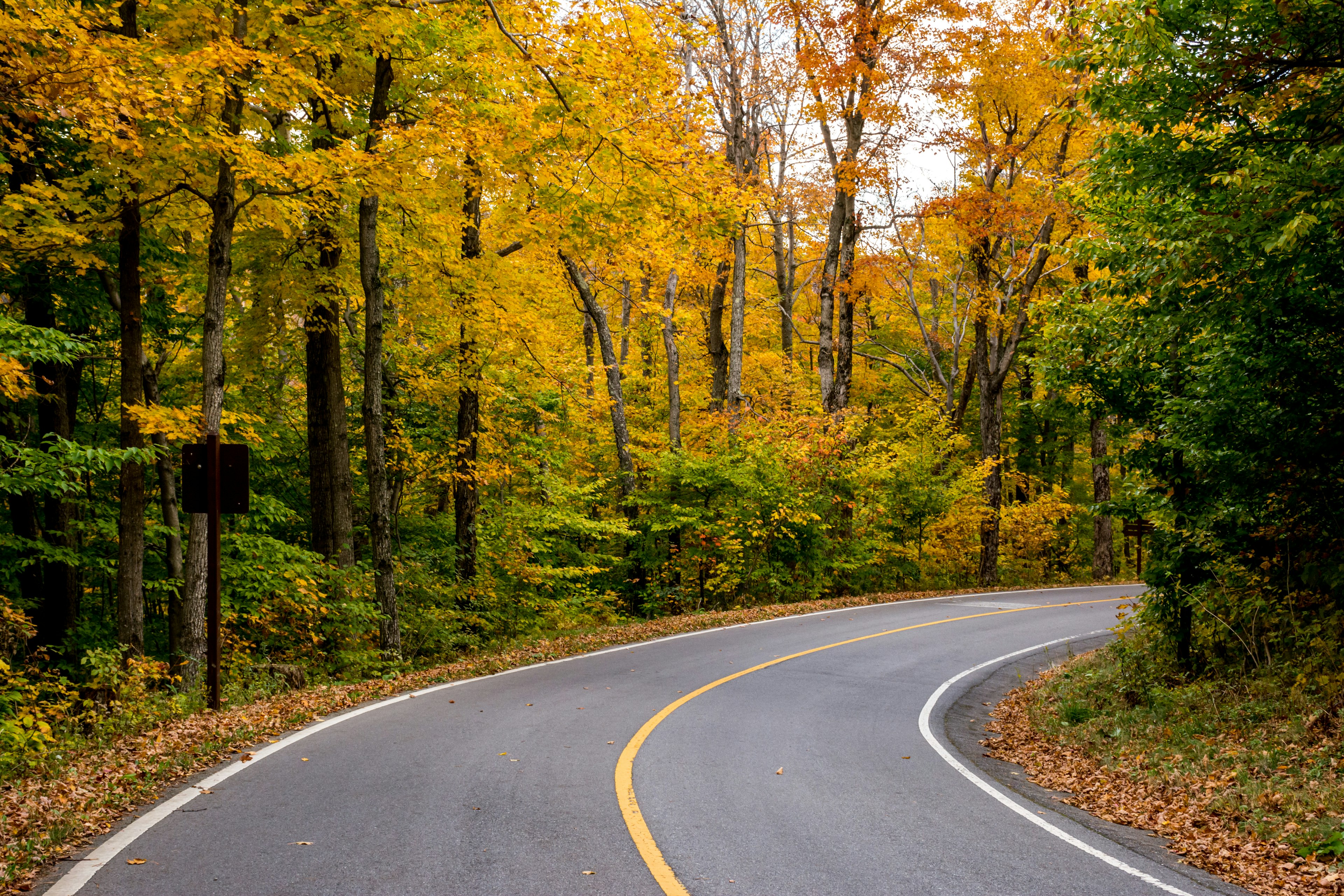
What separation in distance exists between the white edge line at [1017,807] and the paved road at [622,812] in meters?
0.03

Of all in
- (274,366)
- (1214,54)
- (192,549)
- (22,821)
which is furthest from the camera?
(274,366)

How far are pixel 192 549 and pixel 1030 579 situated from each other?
26.4 meters

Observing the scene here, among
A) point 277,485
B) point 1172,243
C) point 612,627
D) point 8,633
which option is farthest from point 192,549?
point 1172,243

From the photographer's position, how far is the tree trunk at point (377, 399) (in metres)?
12.6

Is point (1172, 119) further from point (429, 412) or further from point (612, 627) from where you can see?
point (429, 412)

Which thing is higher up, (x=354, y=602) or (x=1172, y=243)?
(x=1172, y=243)

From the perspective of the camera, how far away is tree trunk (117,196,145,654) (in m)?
10.6

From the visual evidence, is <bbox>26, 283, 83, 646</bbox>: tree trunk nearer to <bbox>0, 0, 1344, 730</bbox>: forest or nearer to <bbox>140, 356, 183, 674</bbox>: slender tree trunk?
<bbox>0, 0, 1344, 730</bbox>: forest

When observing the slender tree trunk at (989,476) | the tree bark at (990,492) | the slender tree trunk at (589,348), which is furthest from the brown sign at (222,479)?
the slender tree trunk at (989,476)

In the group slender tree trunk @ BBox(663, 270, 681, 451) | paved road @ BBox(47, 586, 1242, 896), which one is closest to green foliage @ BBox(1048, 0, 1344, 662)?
paved road @ BBox(47, 586, 1242, 896)

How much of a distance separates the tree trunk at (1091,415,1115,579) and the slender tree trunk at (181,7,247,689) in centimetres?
2429

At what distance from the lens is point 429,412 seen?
18016 mm

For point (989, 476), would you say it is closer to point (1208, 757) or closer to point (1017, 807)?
point (1208, 757)

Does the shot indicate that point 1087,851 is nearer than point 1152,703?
Yes
